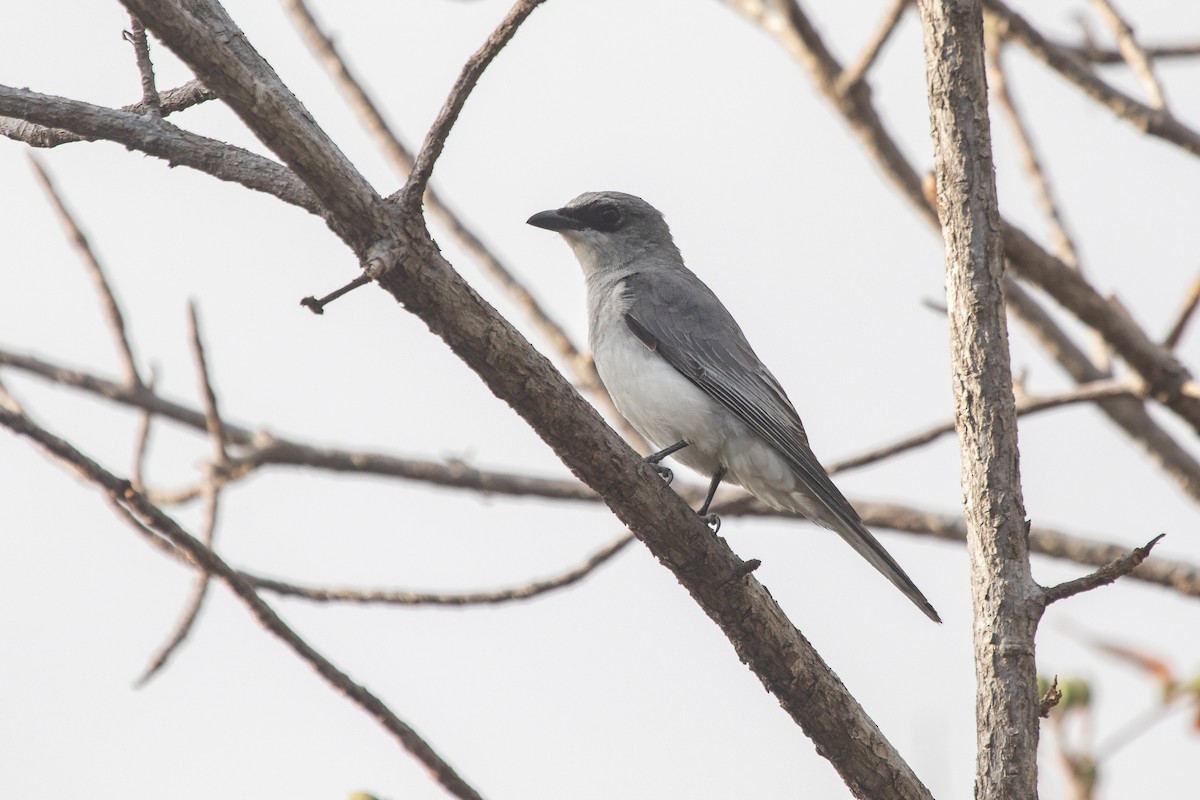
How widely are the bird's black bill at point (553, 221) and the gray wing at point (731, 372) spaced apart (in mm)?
601

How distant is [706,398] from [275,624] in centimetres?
315

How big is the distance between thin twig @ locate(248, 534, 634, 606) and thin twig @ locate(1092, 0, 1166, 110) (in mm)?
3199

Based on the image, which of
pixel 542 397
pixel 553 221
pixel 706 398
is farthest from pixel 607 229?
pixel 542 397

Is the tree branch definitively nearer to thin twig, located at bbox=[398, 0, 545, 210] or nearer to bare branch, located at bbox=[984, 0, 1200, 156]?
thin twig, located at bbox=[398, 0, 545, 210]

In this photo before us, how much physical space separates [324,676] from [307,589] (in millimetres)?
1422

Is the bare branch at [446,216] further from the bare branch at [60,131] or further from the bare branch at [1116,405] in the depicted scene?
the bare branch at [60,131]

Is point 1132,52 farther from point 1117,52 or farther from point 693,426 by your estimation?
point 693,426

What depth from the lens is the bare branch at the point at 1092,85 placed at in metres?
6.30

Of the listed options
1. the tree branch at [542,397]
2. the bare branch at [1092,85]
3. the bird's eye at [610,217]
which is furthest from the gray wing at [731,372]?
the bare branch at [1092,85]

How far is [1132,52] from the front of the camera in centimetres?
662

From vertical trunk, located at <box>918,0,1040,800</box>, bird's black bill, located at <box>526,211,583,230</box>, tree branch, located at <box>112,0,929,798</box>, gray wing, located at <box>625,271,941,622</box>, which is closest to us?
tree branch, located at <box>112,0,929,798</box>

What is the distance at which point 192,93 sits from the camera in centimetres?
405

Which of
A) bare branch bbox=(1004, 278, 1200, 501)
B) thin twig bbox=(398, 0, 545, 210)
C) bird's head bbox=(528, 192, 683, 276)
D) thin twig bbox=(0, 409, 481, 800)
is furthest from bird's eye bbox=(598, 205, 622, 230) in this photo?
thin twig bbox=(0, 409, 481, 800)

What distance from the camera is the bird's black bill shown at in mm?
7707
